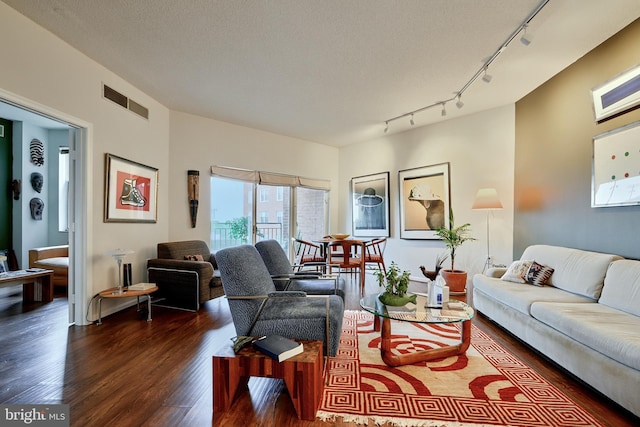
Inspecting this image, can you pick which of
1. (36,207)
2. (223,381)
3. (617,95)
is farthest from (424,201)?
(36,207)

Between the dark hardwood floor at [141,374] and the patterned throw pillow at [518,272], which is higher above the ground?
the patterned throw pillow at [518,272]

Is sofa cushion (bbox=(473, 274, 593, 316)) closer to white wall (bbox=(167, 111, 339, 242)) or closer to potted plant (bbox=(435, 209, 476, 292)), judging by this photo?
potted plant (bbox=(435, 209, 476, 292))

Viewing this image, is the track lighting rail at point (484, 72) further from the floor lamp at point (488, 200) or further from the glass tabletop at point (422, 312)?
the glass tabletop at point (422, 312)

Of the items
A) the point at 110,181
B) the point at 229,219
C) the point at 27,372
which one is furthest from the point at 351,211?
the point at 27,372

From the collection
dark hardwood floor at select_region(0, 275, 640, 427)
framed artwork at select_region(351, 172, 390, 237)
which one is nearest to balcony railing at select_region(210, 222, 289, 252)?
framed artwork at select_region(351, 172, 390, 237)

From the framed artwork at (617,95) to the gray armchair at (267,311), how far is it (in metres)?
3.18

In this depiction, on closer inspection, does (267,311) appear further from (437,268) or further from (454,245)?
(437,268)

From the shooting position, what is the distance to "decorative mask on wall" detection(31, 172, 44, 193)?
5633 mm

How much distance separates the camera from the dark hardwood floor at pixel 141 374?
5.67 ft

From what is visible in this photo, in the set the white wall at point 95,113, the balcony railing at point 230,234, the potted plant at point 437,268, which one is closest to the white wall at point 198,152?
the white wall at point 95,113

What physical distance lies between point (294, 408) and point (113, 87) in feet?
12.9

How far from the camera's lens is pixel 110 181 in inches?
141

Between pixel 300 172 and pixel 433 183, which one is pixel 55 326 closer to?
pixel 300 172

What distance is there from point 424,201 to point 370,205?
122 centimetres
